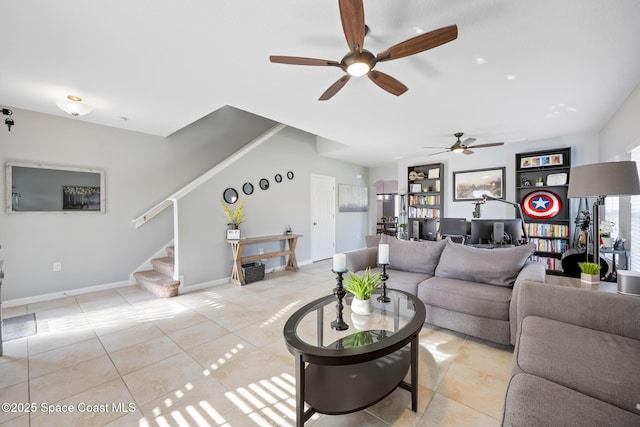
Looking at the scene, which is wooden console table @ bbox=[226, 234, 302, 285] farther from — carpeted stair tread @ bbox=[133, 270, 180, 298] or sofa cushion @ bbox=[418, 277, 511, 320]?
sofa cushion @ bbox=[418, 277, 511, 320]

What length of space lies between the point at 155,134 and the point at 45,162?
1.46 m

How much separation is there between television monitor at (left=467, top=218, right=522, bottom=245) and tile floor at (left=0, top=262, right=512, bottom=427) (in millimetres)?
1794

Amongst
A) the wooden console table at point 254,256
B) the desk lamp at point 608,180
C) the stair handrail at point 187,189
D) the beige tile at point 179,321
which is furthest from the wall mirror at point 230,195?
the desk lamp at point 608,180

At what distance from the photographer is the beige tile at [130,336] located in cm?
238

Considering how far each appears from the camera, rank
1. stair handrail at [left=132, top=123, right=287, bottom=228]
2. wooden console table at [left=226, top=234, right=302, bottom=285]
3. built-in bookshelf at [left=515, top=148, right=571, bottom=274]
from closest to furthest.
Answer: stair handrail at [left=132, top=123, right=287, bottom=228]
wooden console table at [left=226, top=234, right=302, bottom=285]
built-in bookshelf at [left=515, top=148, right=571, bottom=274]

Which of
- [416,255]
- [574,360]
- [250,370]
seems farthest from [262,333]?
[574,360]

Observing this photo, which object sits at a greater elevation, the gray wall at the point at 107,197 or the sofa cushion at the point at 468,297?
the gray wall at the point at 107,197

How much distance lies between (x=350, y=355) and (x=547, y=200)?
5545 mm

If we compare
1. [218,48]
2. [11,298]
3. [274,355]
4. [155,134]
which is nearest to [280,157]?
[155,134]

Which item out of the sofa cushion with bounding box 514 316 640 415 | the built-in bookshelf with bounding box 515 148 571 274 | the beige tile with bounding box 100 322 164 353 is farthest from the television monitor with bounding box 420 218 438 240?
the beige tile with bounding box 100 322 164 353

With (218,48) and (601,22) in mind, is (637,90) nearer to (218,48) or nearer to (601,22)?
(601,22)

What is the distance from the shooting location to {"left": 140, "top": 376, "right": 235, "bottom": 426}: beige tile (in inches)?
60.8

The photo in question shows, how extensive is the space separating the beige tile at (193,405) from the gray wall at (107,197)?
129 inches

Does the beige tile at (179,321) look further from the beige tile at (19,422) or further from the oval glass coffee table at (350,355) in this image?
the oval glass coffee table at (350,355)
